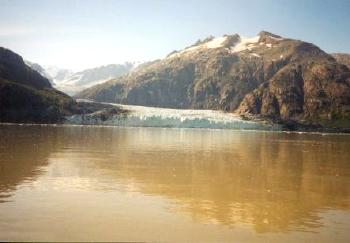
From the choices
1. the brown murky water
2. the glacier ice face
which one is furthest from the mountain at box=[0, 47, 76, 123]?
the brown murky water

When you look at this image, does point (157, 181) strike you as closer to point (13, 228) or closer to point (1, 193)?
point (1, 193)

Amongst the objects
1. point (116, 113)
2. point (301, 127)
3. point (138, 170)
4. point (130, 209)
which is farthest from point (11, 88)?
point (130, 209)

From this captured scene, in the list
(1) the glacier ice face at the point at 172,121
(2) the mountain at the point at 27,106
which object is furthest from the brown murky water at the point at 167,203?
(2) the mountain at the point at 27,106

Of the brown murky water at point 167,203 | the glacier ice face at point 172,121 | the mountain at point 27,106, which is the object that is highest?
the mountain at point 27,106

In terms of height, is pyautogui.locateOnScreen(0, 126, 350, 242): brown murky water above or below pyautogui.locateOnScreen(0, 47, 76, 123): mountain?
below

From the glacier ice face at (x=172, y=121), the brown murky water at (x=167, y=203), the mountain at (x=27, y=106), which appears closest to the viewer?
the brown murky water at (x=167, y=203)

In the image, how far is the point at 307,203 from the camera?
61.0ft

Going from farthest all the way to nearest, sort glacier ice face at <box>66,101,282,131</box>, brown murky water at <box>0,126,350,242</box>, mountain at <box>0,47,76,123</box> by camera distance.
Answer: glacier ice face at <box>66,101,282,131</box>, mountain at <box>0,47,76,123</box>, brown murky water at <box>0,126,350,242</box>

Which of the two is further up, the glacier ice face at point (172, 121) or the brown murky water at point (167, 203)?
the glacier ice face at point (172, 121)

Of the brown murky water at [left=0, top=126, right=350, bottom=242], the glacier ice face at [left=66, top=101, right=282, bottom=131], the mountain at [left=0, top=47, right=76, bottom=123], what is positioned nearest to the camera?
the brown murky water at [left=0, top=126, right=350, bottom=242]

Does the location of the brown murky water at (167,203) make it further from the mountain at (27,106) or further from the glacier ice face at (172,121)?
the mountain at (27,106)

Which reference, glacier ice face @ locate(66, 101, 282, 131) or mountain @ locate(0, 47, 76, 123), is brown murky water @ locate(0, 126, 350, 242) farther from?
mountain @ locate(0, 47, 76, 123)

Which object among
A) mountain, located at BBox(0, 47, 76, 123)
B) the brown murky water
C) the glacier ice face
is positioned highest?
mountain, located at BBox(0, 47, 76, 123)

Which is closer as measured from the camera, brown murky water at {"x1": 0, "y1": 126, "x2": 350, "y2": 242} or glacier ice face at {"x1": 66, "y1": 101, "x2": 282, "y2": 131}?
brown murky water at {"x1": 0, "y1": 126, "x2": 350, "y2": 242}
